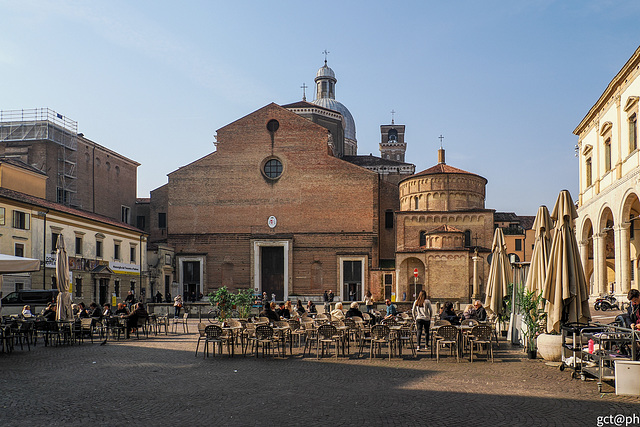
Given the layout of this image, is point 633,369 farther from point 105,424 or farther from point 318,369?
point 105,424

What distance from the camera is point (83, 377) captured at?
10.6 meters

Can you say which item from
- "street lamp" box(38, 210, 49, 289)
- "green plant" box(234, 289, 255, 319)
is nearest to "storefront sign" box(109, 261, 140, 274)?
"street lamp" box(38, 210, 49, 289)

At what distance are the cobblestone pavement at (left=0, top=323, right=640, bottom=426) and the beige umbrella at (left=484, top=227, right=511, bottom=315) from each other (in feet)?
13.5

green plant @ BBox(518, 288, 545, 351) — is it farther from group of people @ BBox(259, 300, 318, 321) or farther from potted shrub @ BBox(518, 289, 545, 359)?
group of people @ BBox(259, 300, 318, 321)

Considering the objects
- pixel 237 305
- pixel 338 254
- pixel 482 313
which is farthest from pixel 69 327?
pixel 338 254

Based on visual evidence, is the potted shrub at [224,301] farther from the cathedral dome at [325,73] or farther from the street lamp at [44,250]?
the cathedral dome at [325,73]

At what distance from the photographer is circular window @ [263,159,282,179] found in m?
44.8

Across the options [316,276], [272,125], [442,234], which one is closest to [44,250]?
[316,276]

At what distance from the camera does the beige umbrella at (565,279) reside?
11297mm

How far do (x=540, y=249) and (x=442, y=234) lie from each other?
2613 centimetres

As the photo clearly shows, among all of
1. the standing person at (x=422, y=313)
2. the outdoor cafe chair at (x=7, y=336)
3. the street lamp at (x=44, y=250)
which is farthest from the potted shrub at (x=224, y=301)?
the street lamp at (x=44, y=250)

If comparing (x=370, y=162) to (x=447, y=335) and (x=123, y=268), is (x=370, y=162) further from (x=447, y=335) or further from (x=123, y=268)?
(x=447, y=335)

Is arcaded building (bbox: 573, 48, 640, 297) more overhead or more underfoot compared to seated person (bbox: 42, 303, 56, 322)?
more overhead

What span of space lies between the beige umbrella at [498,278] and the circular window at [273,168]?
28.2 meters
